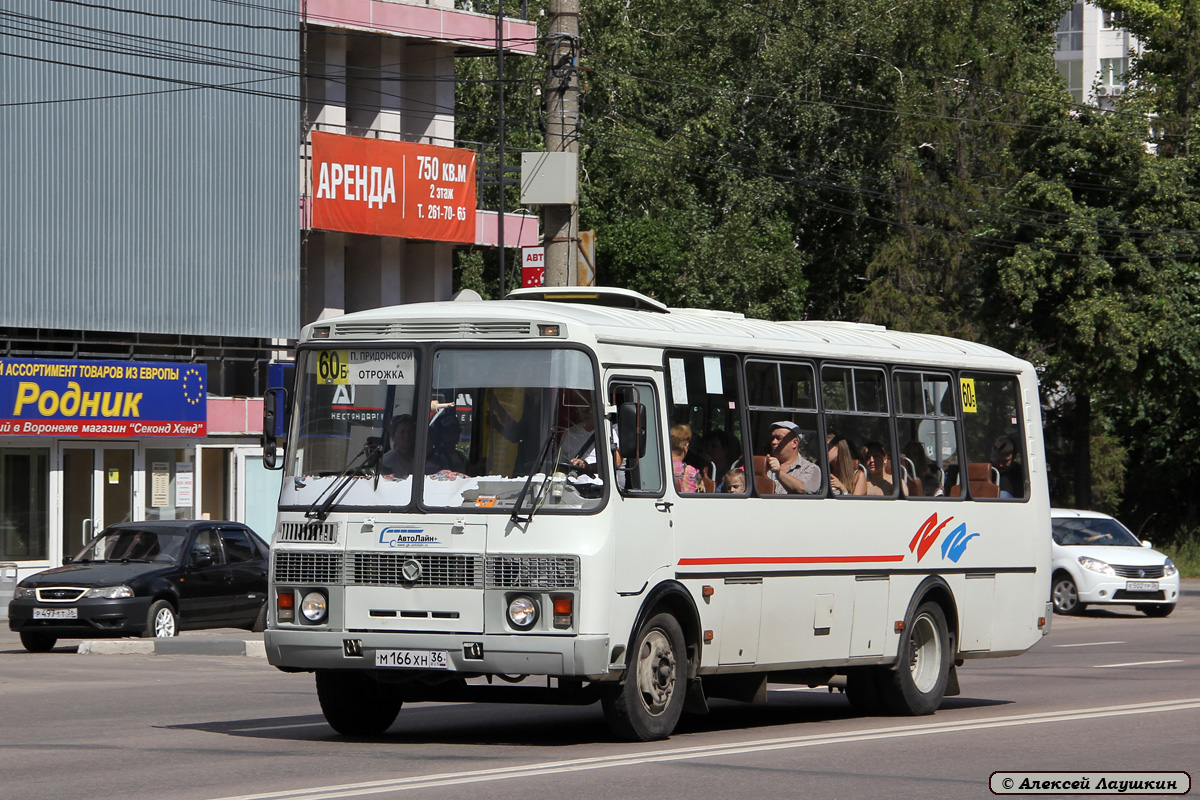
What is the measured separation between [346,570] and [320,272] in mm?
26596

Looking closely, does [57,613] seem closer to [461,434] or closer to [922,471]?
[922,471]

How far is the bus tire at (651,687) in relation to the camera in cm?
1119

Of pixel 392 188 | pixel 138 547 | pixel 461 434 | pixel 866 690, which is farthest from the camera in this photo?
pixel 392 188

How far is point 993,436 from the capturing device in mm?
15125

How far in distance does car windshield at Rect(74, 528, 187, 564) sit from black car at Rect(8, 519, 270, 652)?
A: 0.01m

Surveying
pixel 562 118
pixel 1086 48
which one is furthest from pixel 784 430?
pixel 1086 48

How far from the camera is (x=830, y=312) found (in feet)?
183

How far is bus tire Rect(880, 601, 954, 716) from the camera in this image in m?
13.8

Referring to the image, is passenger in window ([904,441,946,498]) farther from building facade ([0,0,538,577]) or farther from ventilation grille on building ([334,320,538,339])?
building facade ([0,0,538,577])

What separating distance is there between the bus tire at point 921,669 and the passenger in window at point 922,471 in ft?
2.75

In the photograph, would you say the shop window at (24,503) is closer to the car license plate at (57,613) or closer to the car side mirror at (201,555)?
the car side mirror at (201,555)

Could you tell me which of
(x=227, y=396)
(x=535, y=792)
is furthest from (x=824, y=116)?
(x=535, y=792)

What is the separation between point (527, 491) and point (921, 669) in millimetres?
4506

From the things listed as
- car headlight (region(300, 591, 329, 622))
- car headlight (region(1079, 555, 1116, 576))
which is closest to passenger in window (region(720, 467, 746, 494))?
car headlight (region(300, 591, 329, 622))
